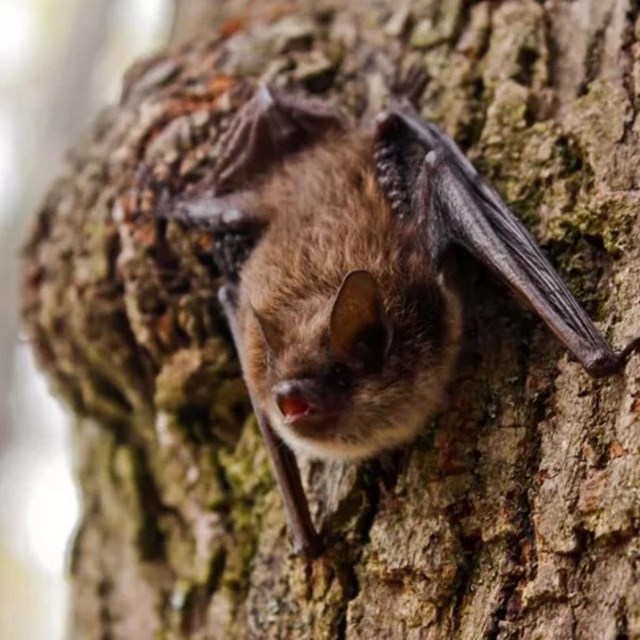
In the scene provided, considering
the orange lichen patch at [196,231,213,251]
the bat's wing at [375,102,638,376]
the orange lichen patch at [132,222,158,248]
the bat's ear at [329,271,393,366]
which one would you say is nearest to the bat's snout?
the bat's ear at [329,271,393,366]

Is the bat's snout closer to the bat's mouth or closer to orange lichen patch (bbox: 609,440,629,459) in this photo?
the bat's mouth

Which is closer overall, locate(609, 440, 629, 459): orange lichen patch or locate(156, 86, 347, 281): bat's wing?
locate(609, 440, 629, 459): orange lichen patch

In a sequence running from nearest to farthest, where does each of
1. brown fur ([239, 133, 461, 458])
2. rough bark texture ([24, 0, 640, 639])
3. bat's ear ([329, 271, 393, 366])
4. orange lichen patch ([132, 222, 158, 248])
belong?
rough bark texture ([24, 0, 640, 639]), bat's ear ([329, 271, 393, 366]), brown fur ([239, 133, 461, 458]), orange lichen patch ([132, 222, 158, 248])

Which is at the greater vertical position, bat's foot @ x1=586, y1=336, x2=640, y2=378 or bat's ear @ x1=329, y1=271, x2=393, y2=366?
bat's ear @ x1=329, y1=271, x2=393, y2=366

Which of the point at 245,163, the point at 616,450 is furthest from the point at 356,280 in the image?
the point at 245,163

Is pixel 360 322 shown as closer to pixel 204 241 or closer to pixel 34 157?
pixel 204 241

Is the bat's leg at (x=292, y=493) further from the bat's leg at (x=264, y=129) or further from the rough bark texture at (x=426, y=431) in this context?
the bat's leg at (x=264, y=129)

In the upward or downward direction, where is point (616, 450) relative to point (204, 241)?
downward

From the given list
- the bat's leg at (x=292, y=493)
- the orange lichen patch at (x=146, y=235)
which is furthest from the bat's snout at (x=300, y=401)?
the orange lichen patch at (x=146, y=235)

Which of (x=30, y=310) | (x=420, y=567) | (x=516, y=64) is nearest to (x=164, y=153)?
(x=30, y=310)
